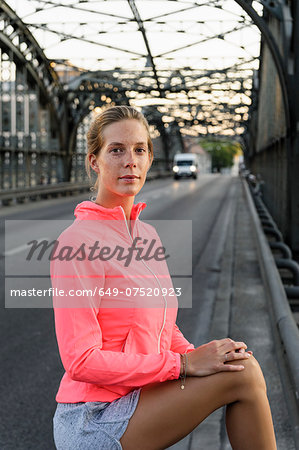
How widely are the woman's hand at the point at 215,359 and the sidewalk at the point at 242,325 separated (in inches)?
67.1

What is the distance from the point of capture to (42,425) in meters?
4.39

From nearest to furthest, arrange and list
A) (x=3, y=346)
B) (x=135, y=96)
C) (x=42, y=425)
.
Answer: (x=42, y=425)
(x=3, y=346)
(x=135, y=96)

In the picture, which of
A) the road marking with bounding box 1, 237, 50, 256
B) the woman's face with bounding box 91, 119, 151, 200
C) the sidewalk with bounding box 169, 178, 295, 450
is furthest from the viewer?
the road marking with bounding box 1, 237, 50, 256

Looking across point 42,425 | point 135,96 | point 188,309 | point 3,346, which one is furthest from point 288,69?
point 135,96

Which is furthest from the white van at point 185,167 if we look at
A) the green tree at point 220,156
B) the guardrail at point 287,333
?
the green tree at point 220,156

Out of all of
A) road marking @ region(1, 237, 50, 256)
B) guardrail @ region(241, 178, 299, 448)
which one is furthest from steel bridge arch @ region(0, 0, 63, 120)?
guardrail @ region(241, 178, 299, 448)

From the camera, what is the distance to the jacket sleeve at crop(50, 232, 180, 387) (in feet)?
7.36

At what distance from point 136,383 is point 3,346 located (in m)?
4.10

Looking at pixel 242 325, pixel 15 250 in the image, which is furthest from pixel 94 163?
pixel 15 250

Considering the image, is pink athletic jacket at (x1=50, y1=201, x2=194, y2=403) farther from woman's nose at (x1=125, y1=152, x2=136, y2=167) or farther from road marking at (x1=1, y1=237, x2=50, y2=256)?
road marking at (x1=1, y1=237, x2=50, y2=256)

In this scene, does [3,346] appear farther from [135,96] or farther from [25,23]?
[135,96]

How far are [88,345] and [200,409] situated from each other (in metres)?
0.46

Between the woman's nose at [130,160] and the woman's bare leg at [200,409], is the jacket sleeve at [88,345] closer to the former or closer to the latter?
the woman's bare leg at [200,409]

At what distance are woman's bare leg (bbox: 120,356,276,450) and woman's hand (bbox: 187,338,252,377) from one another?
0.07 feet
